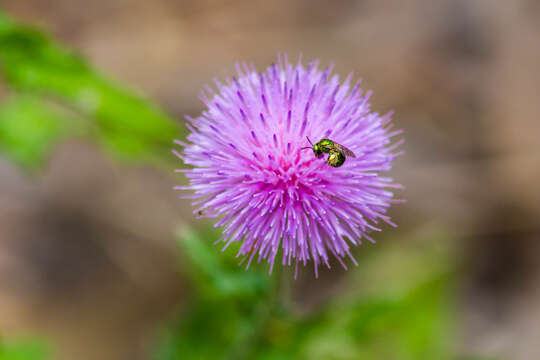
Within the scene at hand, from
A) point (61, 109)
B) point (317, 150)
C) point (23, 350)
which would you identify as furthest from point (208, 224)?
point (317, 150)

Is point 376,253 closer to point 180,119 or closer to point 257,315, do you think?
point 257,315

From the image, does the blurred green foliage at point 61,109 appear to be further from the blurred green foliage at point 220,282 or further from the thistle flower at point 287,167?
the thistle flower at point 287,167

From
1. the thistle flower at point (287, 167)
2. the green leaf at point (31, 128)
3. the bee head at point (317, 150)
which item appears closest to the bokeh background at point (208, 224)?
the green leaf at point (31, 128)

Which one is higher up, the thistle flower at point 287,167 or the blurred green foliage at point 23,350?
the thistle flower at point 287,167

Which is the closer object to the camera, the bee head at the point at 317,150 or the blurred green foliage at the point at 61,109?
the bee head at the point at 317,150

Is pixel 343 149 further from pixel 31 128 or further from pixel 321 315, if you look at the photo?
pixel 31 128

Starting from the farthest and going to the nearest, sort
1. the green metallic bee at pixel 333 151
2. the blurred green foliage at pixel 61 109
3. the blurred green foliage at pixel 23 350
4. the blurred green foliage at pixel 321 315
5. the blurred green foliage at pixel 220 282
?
1. the blurred green foliage at pixel 23 350
2. the blurred green foliage at pixel 61 109
3. the blurred green foliage at pixel 220 282
4. the blurred green foliage at pixel 321 315
5. the green metallic bee at pixel 333 151

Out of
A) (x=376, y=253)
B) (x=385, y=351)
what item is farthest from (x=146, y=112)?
(x=385, y=351)

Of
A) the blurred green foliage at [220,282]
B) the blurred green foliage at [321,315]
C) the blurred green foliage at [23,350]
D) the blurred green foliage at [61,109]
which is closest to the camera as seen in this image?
the blurred green foliage at [321,315]
